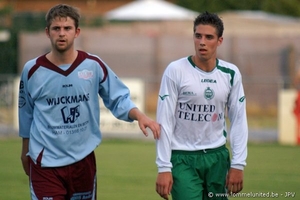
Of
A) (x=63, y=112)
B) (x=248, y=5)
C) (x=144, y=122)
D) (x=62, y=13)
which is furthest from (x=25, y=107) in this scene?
(x=248, y=5)

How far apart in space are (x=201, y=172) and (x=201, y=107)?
0.56 meters

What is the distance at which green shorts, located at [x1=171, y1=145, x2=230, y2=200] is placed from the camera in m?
7.43

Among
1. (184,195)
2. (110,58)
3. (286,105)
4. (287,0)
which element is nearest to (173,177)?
(184,195)

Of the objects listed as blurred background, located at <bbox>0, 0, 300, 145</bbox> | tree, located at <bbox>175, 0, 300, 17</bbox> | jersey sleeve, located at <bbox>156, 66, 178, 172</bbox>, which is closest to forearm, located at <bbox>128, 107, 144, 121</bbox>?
jersey sleeve, located at <bbox>156, 66, 178, 172</bbox>

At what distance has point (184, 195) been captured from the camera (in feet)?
24.1

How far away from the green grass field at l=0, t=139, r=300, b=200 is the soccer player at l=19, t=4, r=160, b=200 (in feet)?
13.9

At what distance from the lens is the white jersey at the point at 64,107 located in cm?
701

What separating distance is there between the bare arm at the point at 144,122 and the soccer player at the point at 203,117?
37 cm

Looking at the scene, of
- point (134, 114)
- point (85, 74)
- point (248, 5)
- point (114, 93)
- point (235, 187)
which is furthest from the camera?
point (248, 5)

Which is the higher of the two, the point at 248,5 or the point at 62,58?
the point at 62,58

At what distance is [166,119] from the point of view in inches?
287

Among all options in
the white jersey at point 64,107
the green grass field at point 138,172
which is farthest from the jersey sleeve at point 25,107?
the green grass field at point 138,172

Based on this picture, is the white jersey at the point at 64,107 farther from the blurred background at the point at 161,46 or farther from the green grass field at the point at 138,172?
the blurred background at the point at 161,46

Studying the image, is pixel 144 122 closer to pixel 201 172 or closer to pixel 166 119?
pixel 166 119
